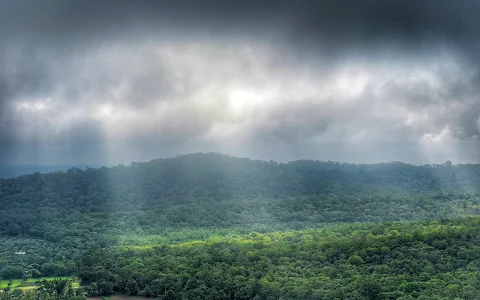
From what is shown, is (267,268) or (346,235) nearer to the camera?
(267,268)

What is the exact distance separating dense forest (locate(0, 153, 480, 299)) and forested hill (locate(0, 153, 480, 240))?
0.44 feet

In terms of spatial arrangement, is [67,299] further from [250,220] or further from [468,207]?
[468,207]

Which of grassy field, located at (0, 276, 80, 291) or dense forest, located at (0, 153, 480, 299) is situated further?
grassy field, located at (0, 276, 80, 291)

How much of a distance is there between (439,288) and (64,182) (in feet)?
116

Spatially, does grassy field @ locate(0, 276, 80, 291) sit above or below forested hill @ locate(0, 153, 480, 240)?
below

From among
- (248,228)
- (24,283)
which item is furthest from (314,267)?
(248,228)

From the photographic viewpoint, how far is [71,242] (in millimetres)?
30906

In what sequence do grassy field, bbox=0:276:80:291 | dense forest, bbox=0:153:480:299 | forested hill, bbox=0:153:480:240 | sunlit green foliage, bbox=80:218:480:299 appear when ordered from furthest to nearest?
forested hill, bbox=0:153:480:240 < grassy field, bbox=0:276:80:291 < dense forest, bbox=0:153:480:299 < sunlit green foliage, bbox=80:218:480:299

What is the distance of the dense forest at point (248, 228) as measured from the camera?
19.7 m

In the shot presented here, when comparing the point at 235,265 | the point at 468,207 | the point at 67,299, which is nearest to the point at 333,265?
the point at 235,265

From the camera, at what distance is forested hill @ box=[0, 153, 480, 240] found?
3538 centimetres

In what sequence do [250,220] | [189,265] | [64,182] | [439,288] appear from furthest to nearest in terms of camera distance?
[64,182] < [250,220] < [189,265] < [439,288]

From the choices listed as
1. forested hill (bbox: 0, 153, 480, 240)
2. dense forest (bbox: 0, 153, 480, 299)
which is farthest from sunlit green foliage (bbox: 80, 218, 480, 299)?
forested hill (bbox: 0, 153, 480, 240)

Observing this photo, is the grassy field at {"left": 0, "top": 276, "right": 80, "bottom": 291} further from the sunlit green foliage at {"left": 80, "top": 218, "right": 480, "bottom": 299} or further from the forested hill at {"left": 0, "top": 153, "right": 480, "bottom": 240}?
the forested hill at {"left": 0, "top": 153, "right": 480, "bottom": 240}
